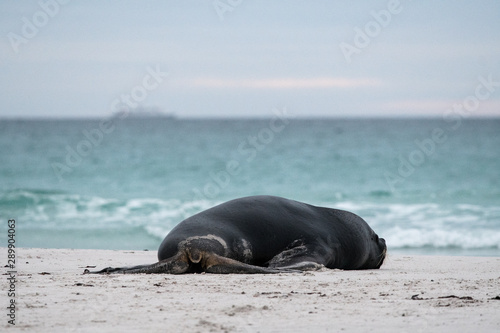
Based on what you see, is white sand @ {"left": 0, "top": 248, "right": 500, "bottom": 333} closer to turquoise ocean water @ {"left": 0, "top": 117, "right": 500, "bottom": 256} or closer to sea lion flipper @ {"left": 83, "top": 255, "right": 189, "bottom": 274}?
sea lion flipper @ {"left": 83, "top": 255, "right": 189, "bottom": 274}

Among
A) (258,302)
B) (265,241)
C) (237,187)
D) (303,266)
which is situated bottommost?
(258,302)

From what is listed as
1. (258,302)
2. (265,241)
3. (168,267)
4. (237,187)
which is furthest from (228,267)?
(237,187)

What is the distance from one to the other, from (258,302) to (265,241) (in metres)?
2.25

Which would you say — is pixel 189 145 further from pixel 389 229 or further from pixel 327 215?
pixel 327 215

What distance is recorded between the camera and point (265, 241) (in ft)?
26.7

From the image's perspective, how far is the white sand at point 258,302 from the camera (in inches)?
200

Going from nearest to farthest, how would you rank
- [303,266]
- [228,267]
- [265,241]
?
[228,267], [303,266], [265,241]

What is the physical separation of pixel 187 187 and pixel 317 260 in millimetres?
21046

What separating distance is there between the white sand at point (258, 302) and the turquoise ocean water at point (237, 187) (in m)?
7.32

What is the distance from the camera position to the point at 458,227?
17.2m

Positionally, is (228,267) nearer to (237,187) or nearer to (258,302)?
(258,302)

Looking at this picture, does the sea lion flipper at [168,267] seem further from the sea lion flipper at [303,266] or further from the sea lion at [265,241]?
the sea lion flipper at [303,266]

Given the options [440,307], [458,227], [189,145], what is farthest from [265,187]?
[189,145]

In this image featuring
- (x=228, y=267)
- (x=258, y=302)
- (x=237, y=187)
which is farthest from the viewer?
(x=237, y=187)
